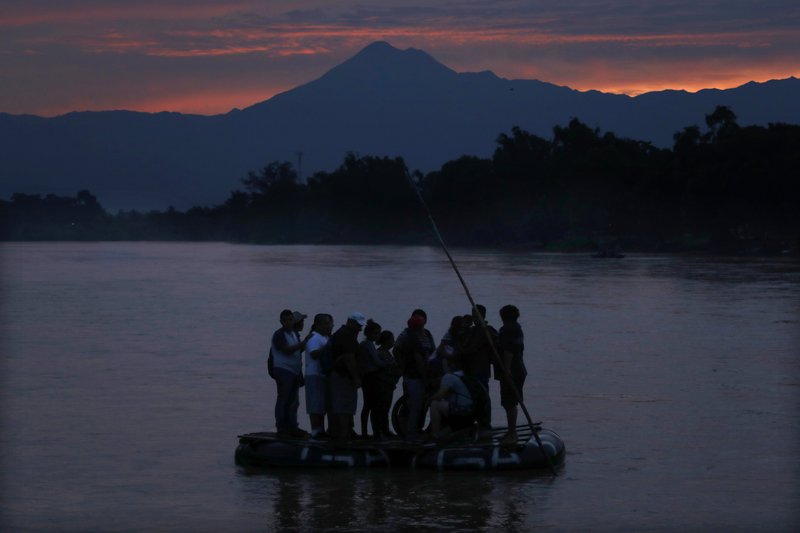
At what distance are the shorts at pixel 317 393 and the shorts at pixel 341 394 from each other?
0.60 feet

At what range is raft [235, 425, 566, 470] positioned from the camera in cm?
1409

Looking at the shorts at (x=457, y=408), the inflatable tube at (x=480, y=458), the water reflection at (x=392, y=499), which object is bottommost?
the water reflection at (x=392, y=499)

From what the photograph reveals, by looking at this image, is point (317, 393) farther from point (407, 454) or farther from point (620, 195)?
point (620, 195)

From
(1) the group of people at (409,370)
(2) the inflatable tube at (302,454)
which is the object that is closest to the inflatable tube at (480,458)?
(1) the group of people at (409,370)

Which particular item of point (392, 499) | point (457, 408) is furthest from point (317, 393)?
point (392, 499)

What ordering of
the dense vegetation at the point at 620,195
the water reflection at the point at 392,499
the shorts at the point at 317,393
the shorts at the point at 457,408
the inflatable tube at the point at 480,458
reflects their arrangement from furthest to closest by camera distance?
the dense vegetation at the point at 620,195 < the shorts at the point at 317,393 < the shorts at the point at 457,408 < the inflatable tube at the point at 480,458 < the water reflection at the point at 392,499

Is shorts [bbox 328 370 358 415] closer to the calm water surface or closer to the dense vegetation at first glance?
the calm water surface

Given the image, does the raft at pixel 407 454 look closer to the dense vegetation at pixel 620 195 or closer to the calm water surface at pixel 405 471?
the calm water surface at pixel 405 471

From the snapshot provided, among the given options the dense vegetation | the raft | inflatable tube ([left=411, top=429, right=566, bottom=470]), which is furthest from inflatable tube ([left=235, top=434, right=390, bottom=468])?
the dense vegetation

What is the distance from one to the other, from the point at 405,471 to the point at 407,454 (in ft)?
0.61

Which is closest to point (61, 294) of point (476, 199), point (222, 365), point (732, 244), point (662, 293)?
point (662, 293)

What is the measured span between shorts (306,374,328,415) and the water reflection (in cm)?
67

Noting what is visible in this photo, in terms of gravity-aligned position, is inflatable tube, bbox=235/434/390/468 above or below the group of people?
below

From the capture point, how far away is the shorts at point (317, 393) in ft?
47.5
